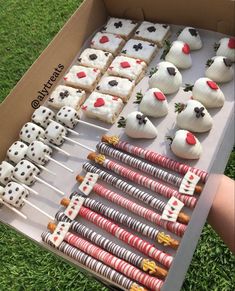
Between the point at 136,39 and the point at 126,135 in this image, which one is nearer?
the point at 126,135

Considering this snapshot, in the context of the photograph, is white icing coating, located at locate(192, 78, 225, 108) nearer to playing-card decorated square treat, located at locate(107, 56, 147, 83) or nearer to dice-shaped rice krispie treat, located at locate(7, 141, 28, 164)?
playing-card decorated square treat, located at locate(107, 56, 147, 83)

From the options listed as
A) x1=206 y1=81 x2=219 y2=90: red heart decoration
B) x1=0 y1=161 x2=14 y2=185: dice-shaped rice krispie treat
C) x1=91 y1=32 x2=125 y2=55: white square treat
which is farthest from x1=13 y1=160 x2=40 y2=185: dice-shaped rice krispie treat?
x1=206 y1=81 x2=219 y2=90: red heart decoration

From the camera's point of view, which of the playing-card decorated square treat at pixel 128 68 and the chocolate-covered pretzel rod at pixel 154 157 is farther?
the playing-card decorated square treat at pixel 128 68

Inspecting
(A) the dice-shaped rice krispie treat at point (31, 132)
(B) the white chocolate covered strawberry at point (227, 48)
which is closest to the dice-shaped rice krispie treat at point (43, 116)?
(A) the dice-shaped rice krispie treat at point (31, 132)

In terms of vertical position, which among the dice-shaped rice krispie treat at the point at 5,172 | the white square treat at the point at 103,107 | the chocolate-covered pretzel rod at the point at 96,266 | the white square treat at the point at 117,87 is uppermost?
the white square treat at the point at 117,87

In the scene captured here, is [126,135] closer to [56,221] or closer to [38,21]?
[56,221]

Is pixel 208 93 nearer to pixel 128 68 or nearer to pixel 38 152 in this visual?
pixel 128 68

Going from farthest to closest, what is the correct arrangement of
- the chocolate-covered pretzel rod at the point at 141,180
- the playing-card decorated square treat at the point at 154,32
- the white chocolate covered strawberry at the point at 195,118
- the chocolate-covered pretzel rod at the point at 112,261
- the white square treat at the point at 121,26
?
the white square treat at the point at 121,26, the playing-card decorated square treat at the point at 154,32, the white chocolate covered strawberry at the point at 195,118, the chocolate-covered pretzel rod at the point at 141,180, the chocolate-covered pretzel rod at the point at 112,261

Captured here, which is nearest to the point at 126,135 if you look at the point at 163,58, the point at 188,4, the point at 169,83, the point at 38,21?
the point at 169,83

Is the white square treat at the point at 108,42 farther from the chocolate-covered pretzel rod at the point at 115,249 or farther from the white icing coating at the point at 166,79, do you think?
the chocolate-covered pretzel rod at the point at 115,249
